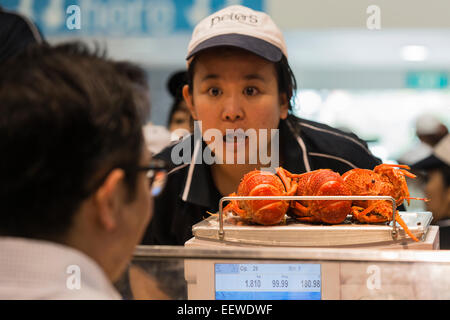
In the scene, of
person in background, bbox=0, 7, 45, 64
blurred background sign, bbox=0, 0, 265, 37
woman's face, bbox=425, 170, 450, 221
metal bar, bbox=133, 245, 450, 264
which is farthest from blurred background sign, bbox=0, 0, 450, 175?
metal bar, bbox=133, 245, 450, 264

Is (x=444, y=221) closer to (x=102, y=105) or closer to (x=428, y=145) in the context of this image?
(x=428, y=145)

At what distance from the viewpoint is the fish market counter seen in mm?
713

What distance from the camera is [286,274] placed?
2.45 feet

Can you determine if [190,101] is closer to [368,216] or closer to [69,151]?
[368,216]

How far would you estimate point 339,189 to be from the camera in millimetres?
869

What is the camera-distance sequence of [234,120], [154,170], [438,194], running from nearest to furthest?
1. [154,170]
2. [234,120]
3. [438,194]

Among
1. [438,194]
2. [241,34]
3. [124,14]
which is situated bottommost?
[438,194]

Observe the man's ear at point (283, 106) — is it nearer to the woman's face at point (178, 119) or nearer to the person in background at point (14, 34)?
the person in background at point (14, 34)

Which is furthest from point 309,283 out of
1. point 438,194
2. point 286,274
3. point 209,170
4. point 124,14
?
point 124,14

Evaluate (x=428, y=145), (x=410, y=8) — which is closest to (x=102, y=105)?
(x=410, y=8)

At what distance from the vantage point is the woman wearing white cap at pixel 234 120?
119 cm

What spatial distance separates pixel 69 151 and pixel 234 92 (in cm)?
70

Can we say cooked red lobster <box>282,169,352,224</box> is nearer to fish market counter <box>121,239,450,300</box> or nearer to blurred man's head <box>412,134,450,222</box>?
fish market counter <box>121,239,450,300</box>

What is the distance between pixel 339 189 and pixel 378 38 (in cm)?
421
